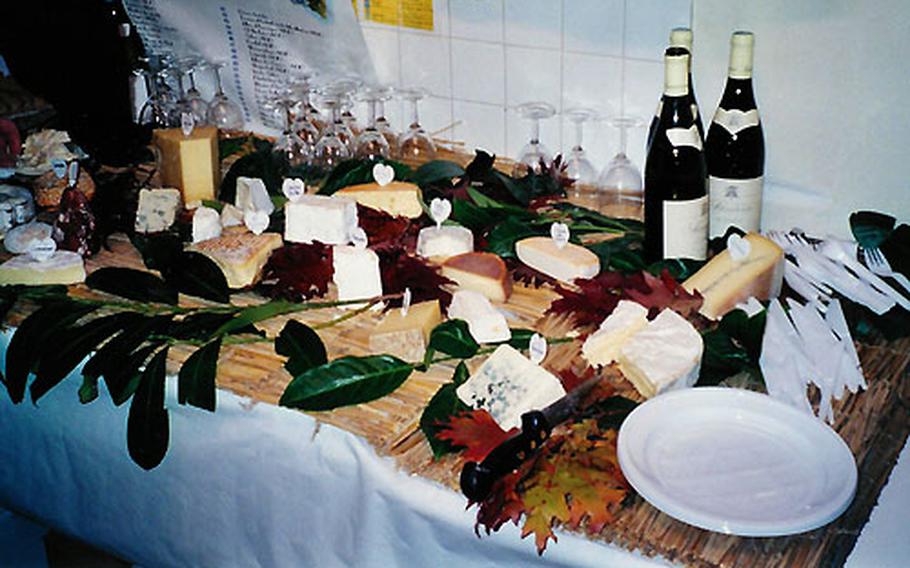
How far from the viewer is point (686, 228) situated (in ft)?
4.78

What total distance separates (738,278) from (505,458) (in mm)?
513

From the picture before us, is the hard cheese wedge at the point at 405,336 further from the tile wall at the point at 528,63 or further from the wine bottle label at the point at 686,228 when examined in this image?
the tile wall at the point at 528,63

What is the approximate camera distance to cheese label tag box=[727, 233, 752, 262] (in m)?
1.39

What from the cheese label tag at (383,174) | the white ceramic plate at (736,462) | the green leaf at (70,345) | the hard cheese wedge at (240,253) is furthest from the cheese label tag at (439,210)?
the white ceramic plate at (736,462)

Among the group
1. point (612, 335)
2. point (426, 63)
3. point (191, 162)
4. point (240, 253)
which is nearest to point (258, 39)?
point (426, 63)

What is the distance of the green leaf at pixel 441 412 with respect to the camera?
1.12 meters

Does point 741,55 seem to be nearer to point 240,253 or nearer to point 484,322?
point 484,322

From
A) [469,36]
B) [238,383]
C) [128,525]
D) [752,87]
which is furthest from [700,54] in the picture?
[128,525]

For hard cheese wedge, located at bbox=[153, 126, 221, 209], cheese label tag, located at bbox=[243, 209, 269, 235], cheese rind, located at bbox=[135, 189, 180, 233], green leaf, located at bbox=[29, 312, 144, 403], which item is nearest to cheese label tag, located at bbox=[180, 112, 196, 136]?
hard cheese wedge, located at bbox=[153, 126, 221, 209]

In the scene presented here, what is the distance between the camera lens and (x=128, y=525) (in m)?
1.40

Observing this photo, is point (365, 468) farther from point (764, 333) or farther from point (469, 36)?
point (469, 36)

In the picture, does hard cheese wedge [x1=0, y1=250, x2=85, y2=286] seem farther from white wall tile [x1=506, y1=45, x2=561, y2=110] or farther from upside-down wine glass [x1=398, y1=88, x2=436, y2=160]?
white wall tile [x1=506, y1=45, x2=561, y2=110]

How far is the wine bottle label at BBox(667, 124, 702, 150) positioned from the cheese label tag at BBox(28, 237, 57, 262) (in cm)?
96

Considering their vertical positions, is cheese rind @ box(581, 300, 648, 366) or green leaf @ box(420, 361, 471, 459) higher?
cheese rind @ box(581, 300, 648, 366)
